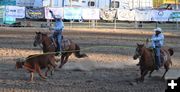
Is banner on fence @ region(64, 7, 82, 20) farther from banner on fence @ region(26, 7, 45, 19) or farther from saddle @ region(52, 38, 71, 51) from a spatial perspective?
saddle @ region(52, 38, 71, 51)

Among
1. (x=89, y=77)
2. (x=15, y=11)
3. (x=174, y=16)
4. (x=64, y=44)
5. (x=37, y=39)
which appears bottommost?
(x=89, y=77)

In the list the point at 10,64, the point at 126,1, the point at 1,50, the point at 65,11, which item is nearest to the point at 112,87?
the point at 10,64

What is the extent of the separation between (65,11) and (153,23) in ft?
32.5

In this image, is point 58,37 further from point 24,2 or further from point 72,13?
point 24,2

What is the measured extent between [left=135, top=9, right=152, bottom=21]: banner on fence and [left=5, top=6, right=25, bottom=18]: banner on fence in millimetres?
10571

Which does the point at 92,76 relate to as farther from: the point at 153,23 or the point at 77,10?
the point at 153,23

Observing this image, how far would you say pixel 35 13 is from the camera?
142 ft

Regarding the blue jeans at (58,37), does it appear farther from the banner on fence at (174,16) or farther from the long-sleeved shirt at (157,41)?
the banner on fence at (174,16)

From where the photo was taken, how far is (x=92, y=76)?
14.2m

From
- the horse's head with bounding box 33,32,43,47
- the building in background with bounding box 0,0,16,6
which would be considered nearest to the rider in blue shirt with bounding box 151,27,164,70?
the horse's head with bounding box 33,32,43,47

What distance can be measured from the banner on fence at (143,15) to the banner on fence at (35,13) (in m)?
8.78

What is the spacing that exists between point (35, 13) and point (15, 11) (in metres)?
2.02

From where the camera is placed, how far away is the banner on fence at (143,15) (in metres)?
43.7

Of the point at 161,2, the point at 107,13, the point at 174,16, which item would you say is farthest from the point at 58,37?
the point at 161,2
